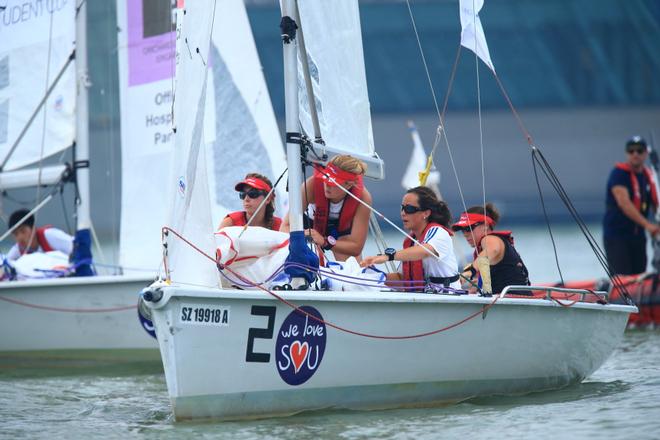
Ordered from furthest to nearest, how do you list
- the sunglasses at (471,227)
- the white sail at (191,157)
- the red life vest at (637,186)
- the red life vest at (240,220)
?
the red life vest at (637,186) < the red life vest at (240,220) < the sunglasses at (471,227) < the white sail at (191,157)

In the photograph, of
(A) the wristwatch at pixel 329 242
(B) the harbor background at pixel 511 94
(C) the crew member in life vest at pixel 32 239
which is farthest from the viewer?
(B) the harbor background at pixel 511 94

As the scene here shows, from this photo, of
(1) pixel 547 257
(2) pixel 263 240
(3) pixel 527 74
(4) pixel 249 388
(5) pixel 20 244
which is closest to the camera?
(4) pixel 249 388

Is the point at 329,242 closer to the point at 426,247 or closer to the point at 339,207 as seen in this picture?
the point at 339,207

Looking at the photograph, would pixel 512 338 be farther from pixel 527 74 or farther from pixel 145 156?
pixel 527 74

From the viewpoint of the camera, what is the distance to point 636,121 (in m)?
38.8

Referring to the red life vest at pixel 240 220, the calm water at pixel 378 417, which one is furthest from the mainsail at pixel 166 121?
the red life vest at pixel 240 220

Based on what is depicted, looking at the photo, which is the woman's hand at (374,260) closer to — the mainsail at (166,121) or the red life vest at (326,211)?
the red life vest at (326,211)

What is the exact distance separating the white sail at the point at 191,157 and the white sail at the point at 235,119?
4358mm

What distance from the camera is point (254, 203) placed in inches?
282

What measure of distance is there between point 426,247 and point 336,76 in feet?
3.68

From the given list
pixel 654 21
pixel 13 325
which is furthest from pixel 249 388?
pixel 654 21

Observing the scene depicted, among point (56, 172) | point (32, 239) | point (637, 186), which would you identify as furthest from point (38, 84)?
point (637, 186)

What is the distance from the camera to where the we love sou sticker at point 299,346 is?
6.04 metres

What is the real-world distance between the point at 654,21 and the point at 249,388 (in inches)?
1200
